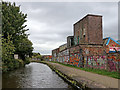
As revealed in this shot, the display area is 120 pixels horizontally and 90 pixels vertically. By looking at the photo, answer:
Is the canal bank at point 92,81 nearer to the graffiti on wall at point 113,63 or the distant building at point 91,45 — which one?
the graffiti on wall at point 113,63

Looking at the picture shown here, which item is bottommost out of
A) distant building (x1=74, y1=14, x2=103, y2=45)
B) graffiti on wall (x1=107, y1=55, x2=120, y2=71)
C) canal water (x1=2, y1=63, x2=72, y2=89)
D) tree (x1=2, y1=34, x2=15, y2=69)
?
canal water (x1=2, y1=63, x2=72, y2=89)

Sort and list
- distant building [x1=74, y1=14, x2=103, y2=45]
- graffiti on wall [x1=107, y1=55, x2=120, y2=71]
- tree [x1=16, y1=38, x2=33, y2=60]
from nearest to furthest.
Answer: graffiti on wall [x1=107, y1=55, x2=120, y2=71] → distant building [x1=74, y1=14, x2=103, y2=45] → tree [x1=16, y1=38, x2=33, y2=60]

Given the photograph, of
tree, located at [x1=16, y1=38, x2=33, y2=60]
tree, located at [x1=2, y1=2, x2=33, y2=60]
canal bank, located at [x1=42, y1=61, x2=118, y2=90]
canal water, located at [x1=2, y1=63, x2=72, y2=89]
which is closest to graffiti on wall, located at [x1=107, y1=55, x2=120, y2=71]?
canal bank, located at [x1=42, y1=61, x2=118, y2=90]

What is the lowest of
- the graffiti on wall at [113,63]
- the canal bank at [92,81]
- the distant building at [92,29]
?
the canal bank at [92,81]

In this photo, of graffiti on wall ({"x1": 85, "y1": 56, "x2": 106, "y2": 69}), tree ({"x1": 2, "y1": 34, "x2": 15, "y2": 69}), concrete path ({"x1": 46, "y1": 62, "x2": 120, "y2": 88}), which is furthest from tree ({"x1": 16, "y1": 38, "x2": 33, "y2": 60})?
concrete path ({"x1": 46, "y1": 62, "x2": 120, "y2": 88})

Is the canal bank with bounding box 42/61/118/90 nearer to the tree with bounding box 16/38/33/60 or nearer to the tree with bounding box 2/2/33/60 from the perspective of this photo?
the tree with bounding box 2/2/33/60

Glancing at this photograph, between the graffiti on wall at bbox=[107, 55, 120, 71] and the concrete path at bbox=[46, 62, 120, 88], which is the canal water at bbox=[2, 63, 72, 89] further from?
the graffiti on wall at bbox=[107, 55, 120, 71]

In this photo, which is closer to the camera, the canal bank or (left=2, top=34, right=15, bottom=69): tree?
the canal bank

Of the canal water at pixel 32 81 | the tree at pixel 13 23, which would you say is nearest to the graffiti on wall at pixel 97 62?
the canal water at pixel 32 81

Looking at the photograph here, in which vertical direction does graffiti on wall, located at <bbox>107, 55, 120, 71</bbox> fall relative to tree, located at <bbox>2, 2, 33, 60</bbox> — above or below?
below

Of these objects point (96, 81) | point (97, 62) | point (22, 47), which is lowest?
point (96, 81)

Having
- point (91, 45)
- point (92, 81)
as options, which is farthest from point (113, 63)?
point (91, 45)

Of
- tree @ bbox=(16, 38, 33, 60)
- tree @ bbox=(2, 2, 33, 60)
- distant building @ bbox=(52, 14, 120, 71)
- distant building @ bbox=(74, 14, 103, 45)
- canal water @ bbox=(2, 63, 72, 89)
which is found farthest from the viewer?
tree @ bbox=(16, 38, 33, 60)

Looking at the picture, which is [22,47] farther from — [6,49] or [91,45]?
[91,45]
